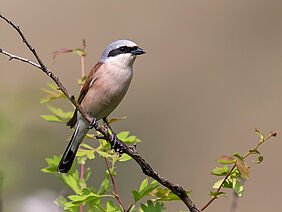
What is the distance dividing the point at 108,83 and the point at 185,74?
7466mm

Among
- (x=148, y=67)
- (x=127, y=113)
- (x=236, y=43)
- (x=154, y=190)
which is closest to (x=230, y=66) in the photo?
(x=236, y=43)

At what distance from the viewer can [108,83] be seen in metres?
2.77

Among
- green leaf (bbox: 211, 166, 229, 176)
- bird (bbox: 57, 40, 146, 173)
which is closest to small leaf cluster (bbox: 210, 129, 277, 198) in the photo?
green leaf (bbox: 211, 166, 229, 176)

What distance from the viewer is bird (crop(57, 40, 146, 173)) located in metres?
2.74

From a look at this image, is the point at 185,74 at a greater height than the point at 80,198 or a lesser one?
greater

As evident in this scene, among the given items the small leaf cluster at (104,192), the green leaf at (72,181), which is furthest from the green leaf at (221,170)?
the green leaf at (72,181)

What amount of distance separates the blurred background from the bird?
1.41 m

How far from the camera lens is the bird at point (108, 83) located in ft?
8.98

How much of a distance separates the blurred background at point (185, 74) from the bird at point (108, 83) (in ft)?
4.63

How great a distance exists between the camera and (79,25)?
36.9ft

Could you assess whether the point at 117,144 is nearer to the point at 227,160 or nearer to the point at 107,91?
the point at 227,160

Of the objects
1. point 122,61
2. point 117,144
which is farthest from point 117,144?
point 122,61

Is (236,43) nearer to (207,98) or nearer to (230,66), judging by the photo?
(230,66)

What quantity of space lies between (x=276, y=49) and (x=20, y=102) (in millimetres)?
8700
